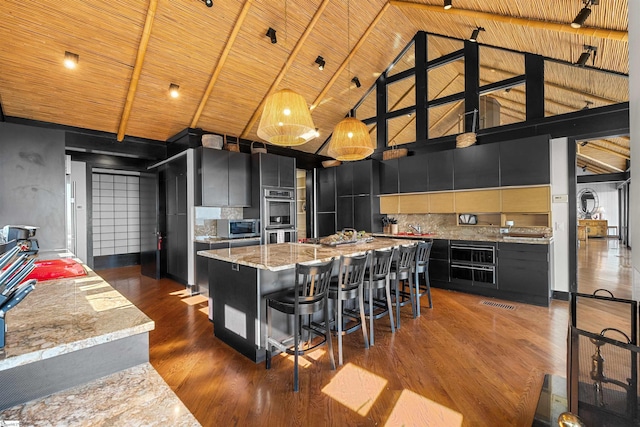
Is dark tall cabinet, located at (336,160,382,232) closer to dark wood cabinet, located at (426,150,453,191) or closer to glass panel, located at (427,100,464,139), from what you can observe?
dark wood cabinet, located at (426,150,453,191)

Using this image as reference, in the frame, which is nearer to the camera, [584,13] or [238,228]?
[584,13]

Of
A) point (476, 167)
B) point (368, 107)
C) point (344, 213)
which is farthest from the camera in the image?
point (368, 107)

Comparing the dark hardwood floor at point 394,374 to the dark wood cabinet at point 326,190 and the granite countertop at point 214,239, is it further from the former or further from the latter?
the dark wood cabinet at point 326,190

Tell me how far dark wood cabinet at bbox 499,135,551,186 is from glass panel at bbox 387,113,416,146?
75.4 inches

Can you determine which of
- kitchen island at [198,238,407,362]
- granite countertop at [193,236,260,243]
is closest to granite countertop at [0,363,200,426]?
kitchen island at [198,238,407,362]

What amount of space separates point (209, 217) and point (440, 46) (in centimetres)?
578

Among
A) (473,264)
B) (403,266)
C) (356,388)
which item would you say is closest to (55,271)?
(356,388)

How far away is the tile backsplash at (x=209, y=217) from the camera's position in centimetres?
543

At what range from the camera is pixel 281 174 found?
6.09 m

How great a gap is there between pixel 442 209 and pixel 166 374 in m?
4.92

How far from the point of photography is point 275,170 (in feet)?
19.6

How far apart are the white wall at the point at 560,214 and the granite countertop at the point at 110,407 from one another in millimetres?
5446

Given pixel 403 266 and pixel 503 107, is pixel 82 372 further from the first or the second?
pixel 503 107

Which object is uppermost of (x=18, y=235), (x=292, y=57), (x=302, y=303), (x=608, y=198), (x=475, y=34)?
(x=475, y=34)
